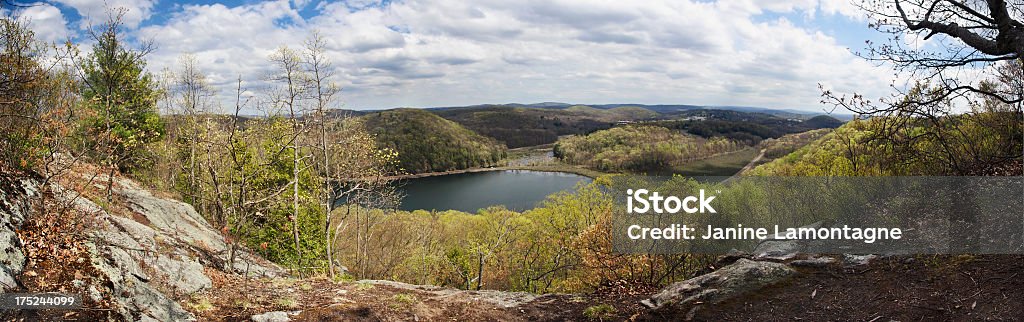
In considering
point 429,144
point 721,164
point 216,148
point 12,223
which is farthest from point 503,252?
point 429,144

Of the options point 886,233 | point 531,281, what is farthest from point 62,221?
point 531,281

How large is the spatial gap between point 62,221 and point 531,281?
93.1 feet

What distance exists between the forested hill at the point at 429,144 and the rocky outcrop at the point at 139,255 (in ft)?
394

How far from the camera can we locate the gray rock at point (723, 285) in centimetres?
866

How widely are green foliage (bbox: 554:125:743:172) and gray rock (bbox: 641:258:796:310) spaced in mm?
126408

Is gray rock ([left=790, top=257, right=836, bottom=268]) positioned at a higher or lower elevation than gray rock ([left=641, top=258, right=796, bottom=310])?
higher

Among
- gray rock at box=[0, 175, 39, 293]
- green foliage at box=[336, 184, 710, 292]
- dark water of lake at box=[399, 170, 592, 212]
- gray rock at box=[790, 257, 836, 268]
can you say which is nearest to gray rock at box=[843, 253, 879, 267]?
gray rock at box=[790, 257, 836, 268]

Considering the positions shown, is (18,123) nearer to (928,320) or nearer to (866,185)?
(928,320)

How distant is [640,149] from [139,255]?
145215 mm

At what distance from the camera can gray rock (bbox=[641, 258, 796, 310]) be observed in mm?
8664

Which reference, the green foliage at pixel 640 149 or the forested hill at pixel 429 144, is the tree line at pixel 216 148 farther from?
the green foliage at pixel 640 149

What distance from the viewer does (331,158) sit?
2061 centimetres

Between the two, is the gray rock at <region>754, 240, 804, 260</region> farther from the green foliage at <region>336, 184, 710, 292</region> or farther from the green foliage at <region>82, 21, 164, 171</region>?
the green foliage at <region>82, 21, 164, 171</region>

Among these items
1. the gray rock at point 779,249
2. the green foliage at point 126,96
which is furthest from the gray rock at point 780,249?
the green foliage at point 126,96
